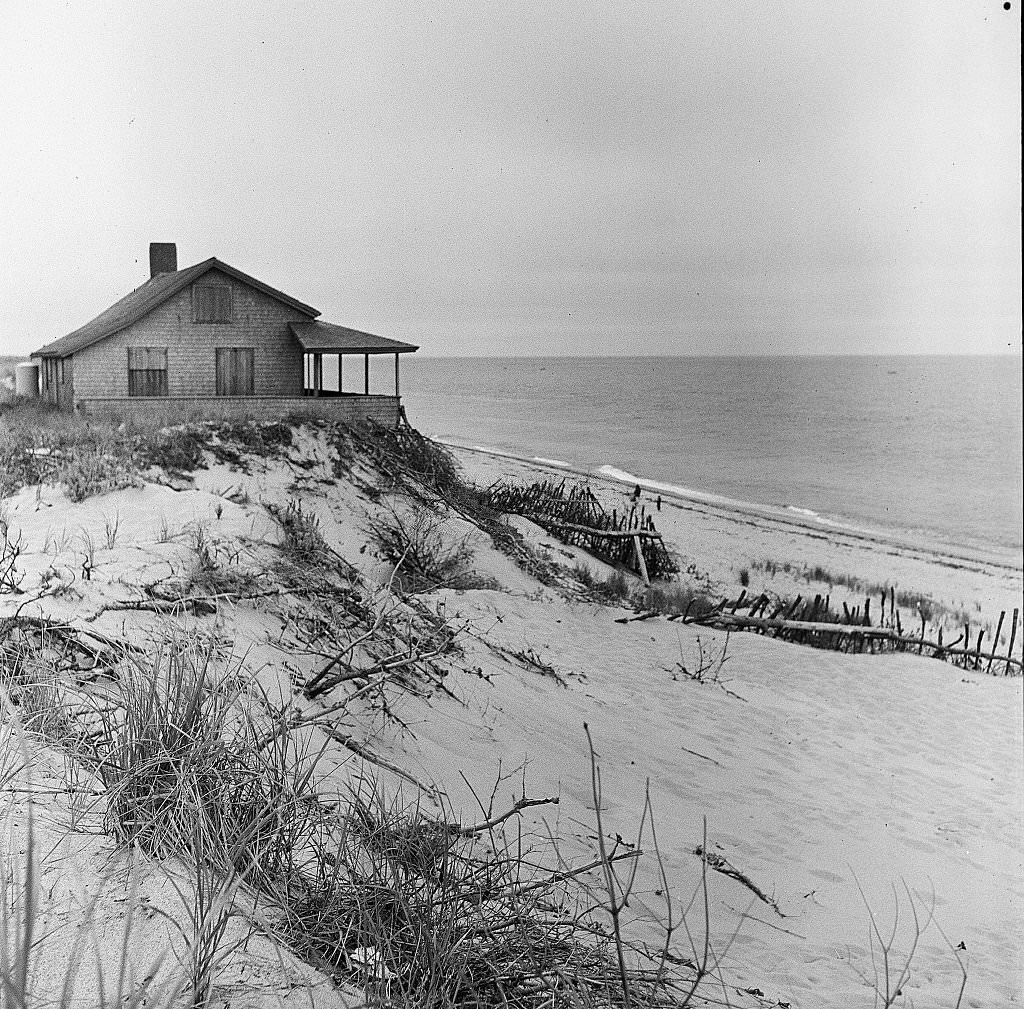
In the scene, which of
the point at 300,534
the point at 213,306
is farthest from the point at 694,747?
the point at 213,306

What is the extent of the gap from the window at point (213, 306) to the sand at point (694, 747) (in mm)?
350

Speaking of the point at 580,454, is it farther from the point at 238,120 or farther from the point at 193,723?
the point at 193,723

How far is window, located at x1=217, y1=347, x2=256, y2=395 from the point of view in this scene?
1.99 m

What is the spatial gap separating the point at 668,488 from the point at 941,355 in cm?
89

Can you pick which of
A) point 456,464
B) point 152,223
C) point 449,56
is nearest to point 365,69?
point 449,56

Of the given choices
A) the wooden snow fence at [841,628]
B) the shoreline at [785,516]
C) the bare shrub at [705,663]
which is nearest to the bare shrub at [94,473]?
the shoreline at [785,516]

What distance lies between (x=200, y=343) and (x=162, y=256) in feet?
0.82

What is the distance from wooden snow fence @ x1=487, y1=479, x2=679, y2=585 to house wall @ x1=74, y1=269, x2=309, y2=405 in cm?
69

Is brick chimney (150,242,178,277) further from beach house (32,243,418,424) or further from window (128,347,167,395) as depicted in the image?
window (128,347,167,395)

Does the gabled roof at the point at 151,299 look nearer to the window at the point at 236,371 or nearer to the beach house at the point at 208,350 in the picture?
the beach house at the point at 208,350

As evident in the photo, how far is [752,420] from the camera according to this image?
9.10 ft

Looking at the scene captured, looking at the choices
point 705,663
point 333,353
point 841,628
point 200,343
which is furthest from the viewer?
point 841,628

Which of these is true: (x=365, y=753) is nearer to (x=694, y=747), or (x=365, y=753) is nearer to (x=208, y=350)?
(x=694, y=747)

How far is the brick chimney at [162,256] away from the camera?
2.05 meters
